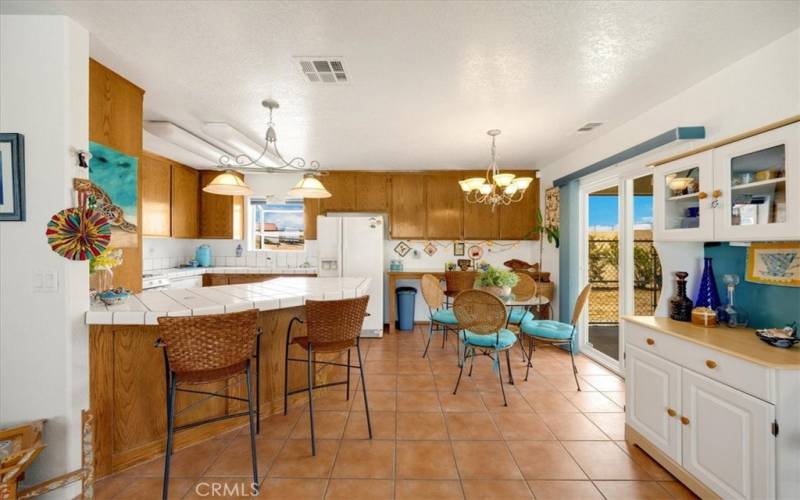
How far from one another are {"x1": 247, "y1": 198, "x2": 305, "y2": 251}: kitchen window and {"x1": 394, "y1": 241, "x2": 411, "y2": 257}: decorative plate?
161cm

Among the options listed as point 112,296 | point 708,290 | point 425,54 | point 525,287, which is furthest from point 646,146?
point 112,296

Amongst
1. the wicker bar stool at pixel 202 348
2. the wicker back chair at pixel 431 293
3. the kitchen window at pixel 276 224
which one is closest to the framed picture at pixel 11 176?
the wicker bar stool at pixel 202 348

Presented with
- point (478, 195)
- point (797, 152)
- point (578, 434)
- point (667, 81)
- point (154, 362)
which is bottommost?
point (578, 434)

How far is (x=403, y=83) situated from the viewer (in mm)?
2449

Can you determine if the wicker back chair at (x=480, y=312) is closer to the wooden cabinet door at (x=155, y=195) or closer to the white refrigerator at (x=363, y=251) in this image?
the white refrigerator at (x=363, y=251)

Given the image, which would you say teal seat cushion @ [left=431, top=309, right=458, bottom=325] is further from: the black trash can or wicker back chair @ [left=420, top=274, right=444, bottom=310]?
the black trash can

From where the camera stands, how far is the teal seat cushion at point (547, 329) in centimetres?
317

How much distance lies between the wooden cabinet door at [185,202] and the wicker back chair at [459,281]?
398 cm

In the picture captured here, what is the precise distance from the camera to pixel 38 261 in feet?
5.79

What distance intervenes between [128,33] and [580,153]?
168 inches

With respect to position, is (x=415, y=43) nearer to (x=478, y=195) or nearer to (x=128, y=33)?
(x=128, y=33)

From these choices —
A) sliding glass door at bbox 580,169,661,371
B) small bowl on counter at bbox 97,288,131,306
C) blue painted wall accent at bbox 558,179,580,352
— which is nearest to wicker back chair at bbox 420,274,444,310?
blue painted wall accent at bbox 558,179,580,352

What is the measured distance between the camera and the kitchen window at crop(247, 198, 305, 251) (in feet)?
18.6

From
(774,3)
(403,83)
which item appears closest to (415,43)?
(403,83)
